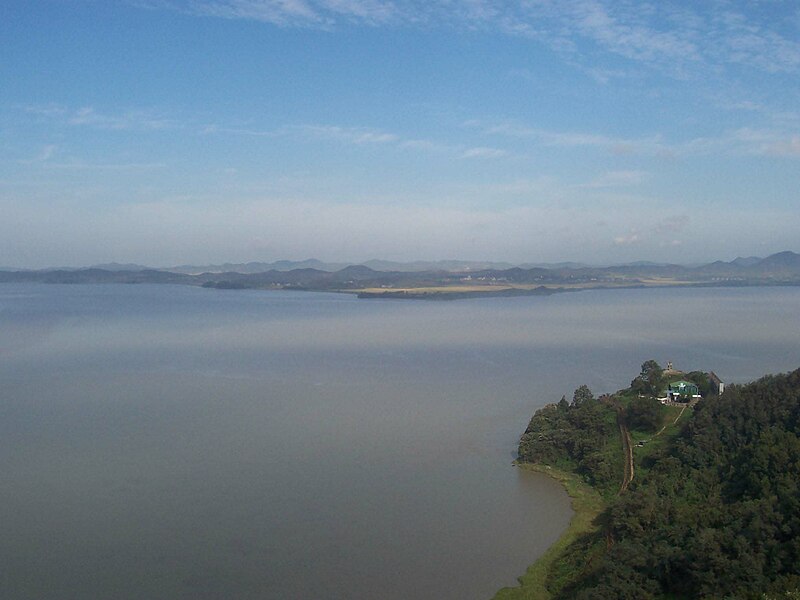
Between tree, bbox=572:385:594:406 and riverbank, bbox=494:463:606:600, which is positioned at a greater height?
tree, bbox=572:385:594:406

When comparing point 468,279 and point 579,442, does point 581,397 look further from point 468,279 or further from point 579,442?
point 468,279

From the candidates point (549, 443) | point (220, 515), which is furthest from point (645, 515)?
point (220, 515)

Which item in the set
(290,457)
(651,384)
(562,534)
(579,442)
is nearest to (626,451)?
(579,442)

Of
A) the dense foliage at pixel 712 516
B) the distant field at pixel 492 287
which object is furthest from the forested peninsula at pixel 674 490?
the distant field at pixel 492 287

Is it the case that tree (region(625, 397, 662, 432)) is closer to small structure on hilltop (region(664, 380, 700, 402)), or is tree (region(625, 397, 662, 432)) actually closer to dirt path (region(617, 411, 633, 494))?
dirt path (region(617, 411, 633, 494))

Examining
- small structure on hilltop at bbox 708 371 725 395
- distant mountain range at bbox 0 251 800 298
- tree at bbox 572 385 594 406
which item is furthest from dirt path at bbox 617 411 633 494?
distant mountain range at bbox 0 251 800 298

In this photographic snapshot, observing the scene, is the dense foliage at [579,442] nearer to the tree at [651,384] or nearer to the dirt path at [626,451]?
the dirt path at [626,451]
